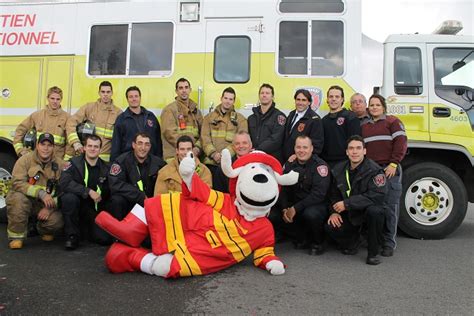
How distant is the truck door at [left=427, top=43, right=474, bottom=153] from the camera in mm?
5172

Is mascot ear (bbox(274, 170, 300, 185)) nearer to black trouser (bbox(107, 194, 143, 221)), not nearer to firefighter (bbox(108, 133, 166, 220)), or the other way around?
firefighter (bbox(108, 133, 166, 220))

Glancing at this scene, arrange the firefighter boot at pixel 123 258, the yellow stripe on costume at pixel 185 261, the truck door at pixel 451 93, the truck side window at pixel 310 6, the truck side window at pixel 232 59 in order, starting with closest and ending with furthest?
the yellow stripe on costume at pixel 185 261 < the firefighter boot at pixel 123 258 < the truck door at pixel 451 93 < the truck side window at pixel 310 6 < the truck side window at pixel 232 59

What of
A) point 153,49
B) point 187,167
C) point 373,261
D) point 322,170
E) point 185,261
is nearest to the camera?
point 187,167

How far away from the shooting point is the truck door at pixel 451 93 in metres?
5.17

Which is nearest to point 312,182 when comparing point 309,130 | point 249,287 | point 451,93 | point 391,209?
point 309,130

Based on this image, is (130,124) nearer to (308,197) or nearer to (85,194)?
(85,194)

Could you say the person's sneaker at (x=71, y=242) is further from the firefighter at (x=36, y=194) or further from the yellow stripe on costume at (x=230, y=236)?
the yellow stripe on costume at (x=230, y=236)

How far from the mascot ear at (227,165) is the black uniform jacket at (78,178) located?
180 centimetres

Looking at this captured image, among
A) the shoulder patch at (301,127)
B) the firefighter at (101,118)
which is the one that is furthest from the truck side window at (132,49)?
the shoulder patch at (301,127)

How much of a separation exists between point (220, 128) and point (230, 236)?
1721mm

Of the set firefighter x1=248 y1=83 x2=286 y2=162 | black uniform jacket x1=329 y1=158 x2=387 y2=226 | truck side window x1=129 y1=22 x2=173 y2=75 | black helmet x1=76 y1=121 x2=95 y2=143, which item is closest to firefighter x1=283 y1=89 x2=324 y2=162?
firefighter x1=248 y1=83 x2=286 y2=162

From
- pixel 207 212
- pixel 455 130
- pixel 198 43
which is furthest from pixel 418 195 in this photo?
pixel 198 43

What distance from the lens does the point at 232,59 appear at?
5.41 metres

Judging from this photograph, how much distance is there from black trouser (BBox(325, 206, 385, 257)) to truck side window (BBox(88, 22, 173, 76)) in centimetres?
292
